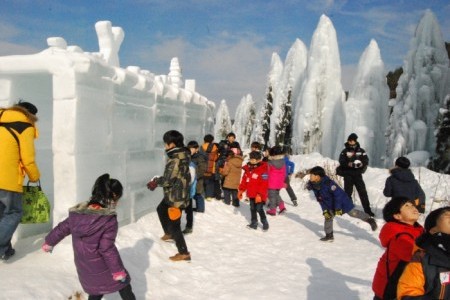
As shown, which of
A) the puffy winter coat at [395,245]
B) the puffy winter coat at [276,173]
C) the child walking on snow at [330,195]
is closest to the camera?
the puffy winter coat at [395,245]

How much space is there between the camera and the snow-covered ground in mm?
4008

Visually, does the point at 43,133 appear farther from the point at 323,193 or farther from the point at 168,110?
the point at 323,193

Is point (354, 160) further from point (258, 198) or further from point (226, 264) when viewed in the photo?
point (226, 264)

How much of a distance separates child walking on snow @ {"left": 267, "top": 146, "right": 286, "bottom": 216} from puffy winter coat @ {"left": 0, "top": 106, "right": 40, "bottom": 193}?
544 cm

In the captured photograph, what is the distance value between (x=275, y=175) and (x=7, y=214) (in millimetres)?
5644

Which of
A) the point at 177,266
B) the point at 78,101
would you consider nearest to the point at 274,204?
the point at 177,266

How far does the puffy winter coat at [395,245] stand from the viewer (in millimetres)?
2854

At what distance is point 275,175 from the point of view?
8.52 m

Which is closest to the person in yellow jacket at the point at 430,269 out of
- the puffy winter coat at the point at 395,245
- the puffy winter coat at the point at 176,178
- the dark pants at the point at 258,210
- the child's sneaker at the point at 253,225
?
the puffy winter coat at the point at 395,245

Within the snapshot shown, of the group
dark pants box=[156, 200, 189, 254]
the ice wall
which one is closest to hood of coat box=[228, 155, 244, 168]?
the ice wall

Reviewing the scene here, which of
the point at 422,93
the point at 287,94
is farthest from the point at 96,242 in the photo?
the point at 287,94

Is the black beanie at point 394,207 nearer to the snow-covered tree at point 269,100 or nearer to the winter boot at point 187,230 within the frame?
the winter boot at point 187,230

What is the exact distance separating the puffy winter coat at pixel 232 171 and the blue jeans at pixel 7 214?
547 centimetres

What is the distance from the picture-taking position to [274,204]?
889 cm
